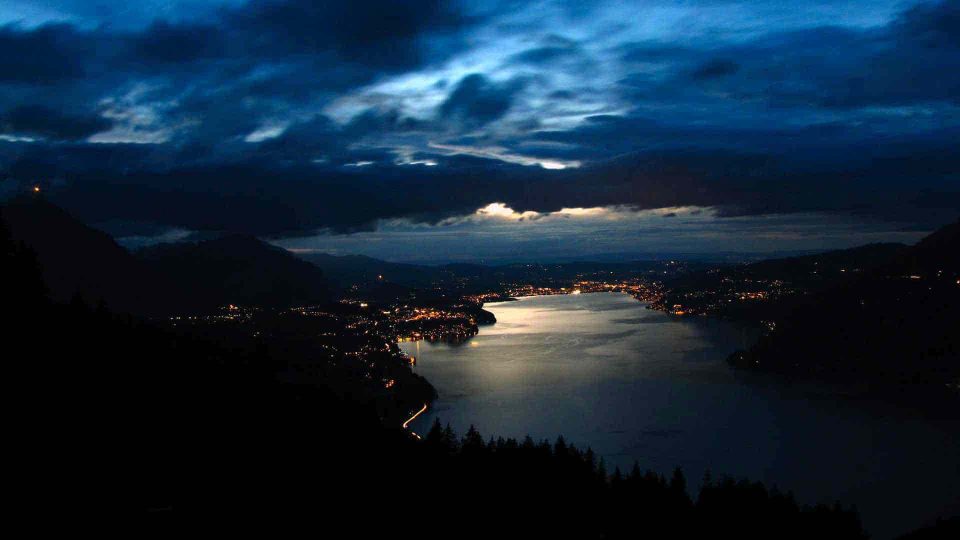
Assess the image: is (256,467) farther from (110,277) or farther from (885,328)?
(110,277)

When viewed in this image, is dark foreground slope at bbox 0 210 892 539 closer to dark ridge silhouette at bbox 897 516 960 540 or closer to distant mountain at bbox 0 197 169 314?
dark ridge silhouette at bbox 897 516 960 540

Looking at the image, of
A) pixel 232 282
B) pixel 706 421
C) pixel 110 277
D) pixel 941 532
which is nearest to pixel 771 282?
pixel 706 421

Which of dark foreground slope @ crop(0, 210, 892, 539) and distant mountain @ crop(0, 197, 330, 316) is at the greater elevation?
distant mountain @ crop(0, 197, 330, 316)

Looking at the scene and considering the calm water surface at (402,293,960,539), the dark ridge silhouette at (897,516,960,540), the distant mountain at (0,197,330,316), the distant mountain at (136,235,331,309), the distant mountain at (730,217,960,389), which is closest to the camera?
the dark ridge silhouette at (897,516,960,540)

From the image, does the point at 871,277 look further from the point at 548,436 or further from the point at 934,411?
the point at 548,436

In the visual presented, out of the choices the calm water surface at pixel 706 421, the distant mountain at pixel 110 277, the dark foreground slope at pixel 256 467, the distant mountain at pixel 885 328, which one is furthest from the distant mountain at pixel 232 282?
the dark foreground slope at pixel 256 467

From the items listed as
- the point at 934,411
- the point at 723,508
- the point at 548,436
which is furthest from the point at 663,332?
the point at 723,508

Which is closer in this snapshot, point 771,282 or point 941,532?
point 941,532

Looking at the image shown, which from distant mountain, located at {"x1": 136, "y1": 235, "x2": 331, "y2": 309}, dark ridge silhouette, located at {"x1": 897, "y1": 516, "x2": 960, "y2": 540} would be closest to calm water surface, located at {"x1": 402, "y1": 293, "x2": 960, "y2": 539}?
dark ridge silhouette, located at {"x1": 897, "y1": 516, "x2": 960, "y2": 540}
